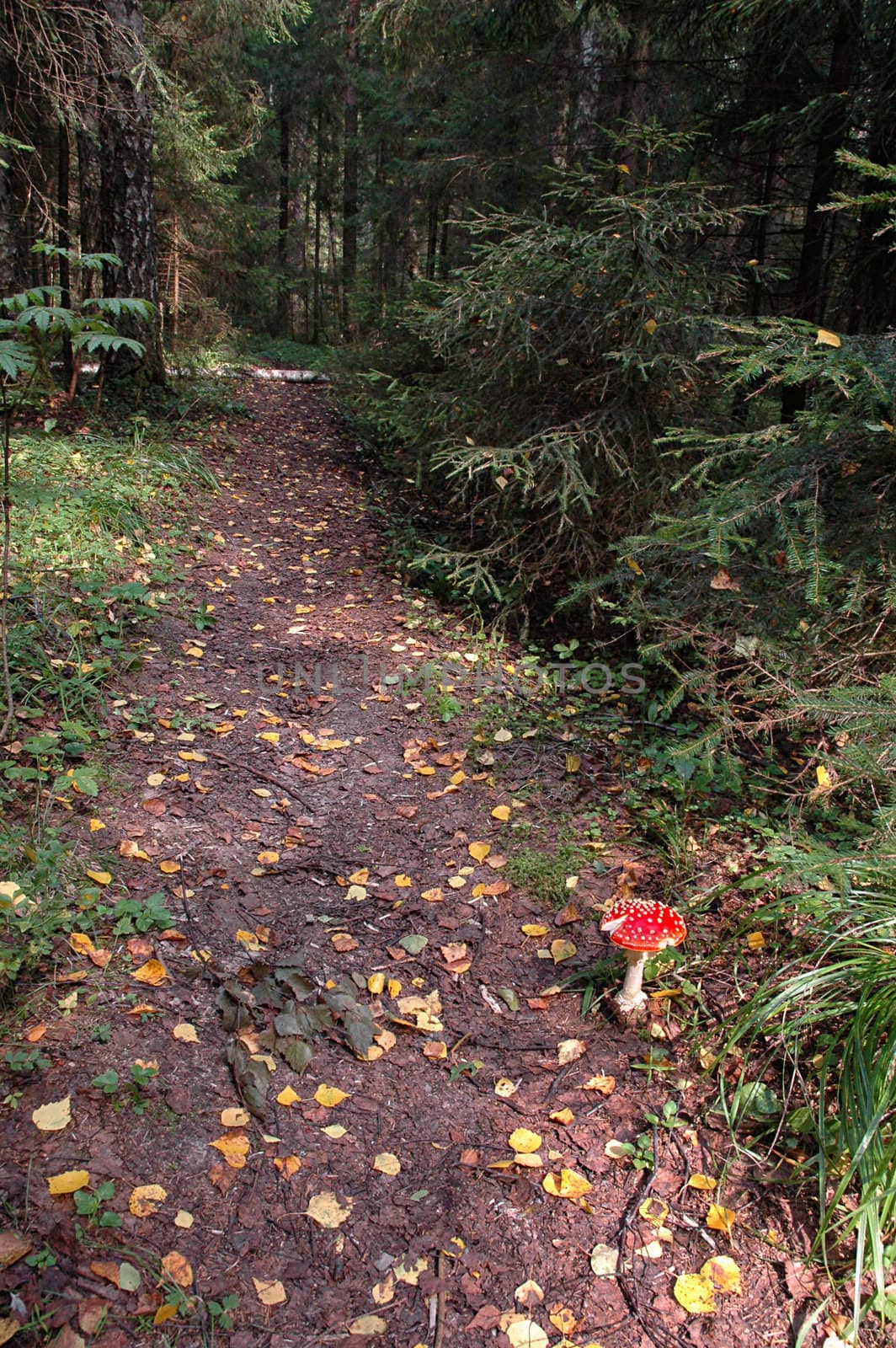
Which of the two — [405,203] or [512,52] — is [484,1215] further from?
[405,203]

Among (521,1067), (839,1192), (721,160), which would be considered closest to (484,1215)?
(521,1067)

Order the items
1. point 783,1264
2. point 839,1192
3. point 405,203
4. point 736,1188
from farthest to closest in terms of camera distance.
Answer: point 405,203, point 736,1188, point 783,1264, point 839,1192

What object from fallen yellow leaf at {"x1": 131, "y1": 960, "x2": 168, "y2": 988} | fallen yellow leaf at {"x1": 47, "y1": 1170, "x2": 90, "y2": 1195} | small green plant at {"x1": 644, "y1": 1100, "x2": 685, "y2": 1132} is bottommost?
small green plant at {"x1": 644, "y1": 1100, "x2": 685, "y2": 1132}

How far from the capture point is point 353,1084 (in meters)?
2.35

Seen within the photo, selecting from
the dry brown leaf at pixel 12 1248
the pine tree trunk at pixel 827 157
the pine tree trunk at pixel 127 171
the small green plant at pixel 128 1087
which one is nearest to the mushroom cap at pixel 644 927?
the small green plant at pixel 128 1087

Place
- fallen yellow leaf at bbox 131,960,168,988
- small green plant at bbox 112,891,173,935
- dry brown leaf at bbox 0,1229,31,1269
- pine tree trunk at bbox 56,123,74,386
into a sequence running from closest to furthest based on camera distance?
dry brown leaf at bbox 0,1229,31,1269 → fallen yellow leaf at bbox 131,960,168,988 → small green plant at bbox 112,891,173,935 → pine tree trunk at bbox 56,123,74,386

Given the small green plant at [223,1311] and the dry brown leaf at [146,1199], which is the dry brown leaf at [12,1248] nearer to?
the dry brown leaf at [146,1199]

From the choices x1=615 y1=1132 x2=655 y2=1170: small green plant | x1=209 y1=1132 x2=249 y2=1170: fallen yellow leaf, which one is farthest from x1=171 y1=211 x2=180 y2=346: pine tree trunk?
x1=615 y1=1132 x2=655 y2=1170: small green plant

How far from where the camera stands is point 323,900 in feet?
10.0

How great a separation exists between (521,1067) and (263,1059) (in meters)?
0.78

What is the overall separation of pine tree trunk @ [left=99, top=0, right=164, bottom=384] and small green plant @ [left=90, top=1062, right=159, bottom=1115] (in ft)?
24.9

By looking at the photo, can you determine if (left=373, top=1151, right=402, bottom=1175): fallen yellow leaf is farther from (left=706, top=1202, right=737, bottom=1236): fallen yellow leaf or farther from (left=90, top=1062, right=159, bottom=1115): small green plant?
(left=706, top=1202, right=737, bottom=1236): fallen yellow leaf

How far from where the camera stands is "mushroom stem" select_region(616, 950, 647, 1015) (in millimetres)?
2398

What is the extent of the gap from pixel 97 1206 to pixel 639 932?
1.52 metres
